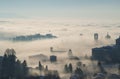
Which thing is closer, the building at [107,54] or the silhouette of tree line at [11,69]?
the silhouette of tree line at [11,69]

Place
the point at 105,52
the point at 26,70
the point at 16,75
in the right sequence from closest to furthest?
the point at 16,75 → the point at 26,70 → the point at 105,52

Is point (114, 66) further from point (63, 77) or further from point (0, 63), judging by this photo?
point (0, 63)

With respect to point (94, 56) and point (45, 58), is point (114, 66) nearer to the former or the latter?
point (94, 56)

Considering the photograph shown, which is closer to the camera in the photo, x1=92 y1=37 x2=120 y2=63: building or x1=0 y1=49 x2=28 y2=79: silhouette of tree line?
x1=0 y1=49 x2=28 y2=79: silhouette of tree line

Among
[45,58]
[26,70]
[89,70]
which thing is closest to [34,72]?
[26,70]

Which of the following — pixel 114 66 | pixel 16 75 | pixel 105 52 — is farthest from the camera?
pixel 105 52

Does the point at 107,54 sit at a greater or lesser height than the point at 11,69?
greater

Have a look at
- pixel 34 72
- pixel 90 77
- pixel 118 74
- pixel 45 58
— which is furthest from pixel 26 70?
pixel 45 58

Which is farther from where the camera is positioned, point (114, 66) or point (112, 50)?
point (112, 50)

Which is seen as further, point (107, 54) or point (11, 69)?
point (107, 54)
